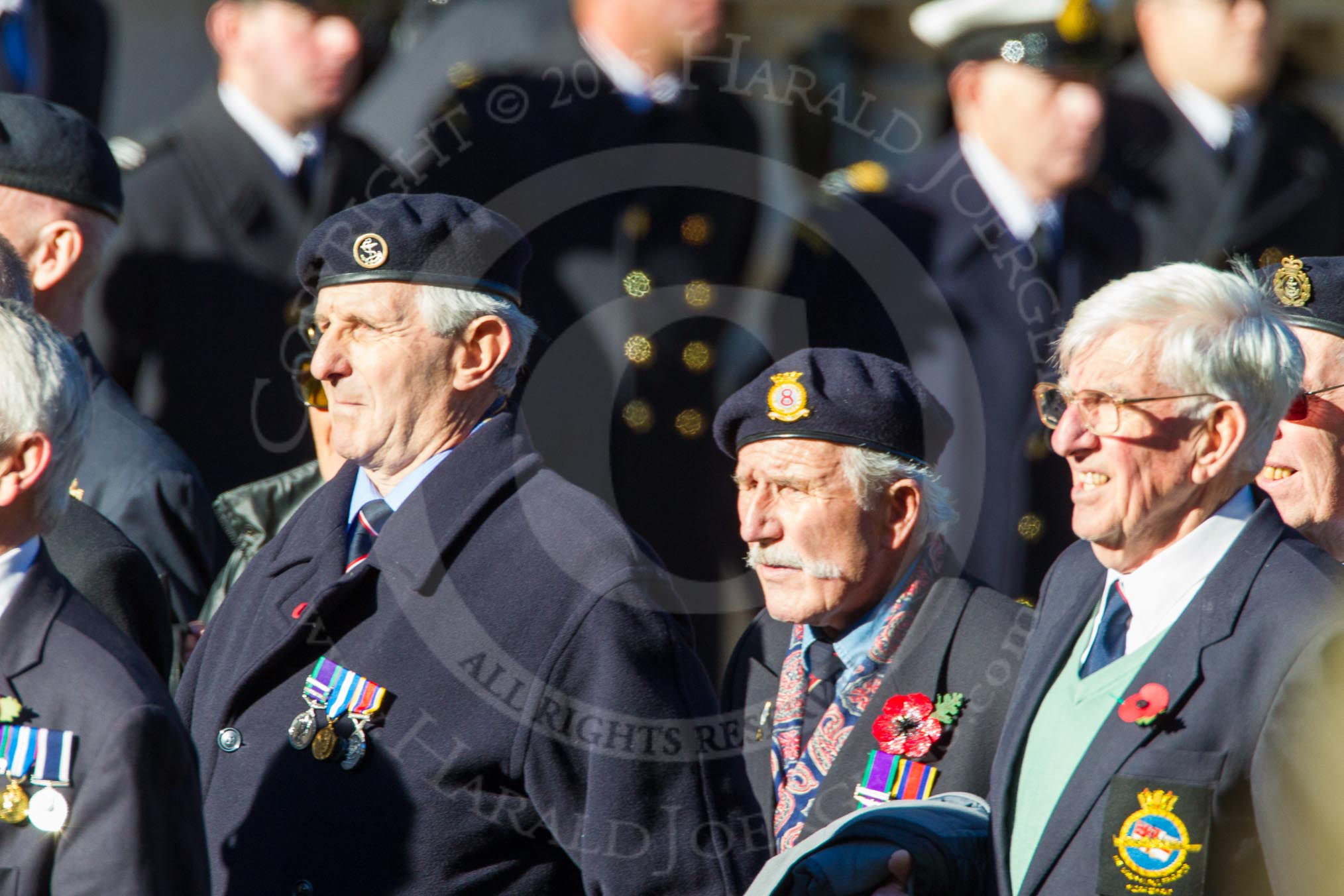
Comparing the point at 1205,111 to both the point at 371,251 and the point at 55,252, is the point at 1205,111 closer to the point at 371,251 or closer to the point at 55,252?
the point at 371,251

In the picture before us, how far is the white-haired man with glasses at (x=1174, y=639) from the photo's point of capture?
2684 millimetres

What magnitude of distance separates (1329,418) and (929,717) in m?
1.04

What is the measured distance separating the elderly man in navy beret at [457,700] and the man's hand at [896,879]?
29 centimetres

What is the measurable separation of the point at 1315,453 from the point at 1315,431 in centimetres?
5

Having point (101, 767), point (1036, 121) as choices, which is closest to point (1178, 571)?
point (101, 767)

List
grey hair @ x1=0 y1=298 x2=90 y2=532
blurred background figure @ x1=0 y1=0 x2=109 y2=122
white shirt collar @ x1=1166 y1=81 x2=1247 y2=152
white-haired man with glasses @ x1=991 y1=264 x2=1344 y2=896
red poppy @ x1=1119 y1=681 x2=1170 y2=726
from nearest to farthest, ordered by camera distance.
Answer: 1. grey hair @ x1=0 y1=298 x2=90 y2=532
2. white-haired man with glasses @ x1=991 y1=264 x2=1344 y2=896
3. red poppy @ x1=1119 y1=681 x2=1170 y2=726
4. blurred background figure @ x1=0 y1=0 x2=109 y2=122
5. white shirt collar @ x1=1166 y1=81 x2=1247 y2=152

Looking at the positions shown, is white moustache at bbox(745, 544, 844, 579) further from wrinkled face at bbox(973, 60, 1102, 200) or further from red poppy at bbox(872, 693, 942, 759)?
wrinkled face at bbox(973, 60, 1102, 200)

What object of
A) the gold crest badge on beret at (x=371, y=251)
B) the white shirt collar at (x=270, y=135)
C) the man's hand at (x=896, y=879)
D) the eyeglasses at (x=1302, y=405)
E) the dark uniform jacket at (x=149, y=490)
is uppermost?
the gold crest badge on beret at (x=371, y=251)

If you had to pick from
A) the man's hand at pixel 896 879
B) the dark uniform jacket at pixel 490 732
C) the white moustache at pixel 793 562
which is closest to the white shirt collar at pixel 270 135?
the white moustache at pixel 793 562

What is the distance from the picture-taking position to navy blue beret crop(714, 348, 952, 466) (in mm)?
A: 3838

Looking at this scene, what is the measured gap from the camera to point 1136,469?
9.97ft

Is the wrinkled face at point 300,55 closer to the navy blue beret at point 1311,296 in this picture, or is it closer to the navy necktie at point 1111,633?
the navy blue beret at point 1311,296

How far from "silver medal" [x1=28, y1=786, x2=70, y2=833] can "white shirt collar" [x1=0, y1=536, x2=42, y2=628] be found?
29 centimetres

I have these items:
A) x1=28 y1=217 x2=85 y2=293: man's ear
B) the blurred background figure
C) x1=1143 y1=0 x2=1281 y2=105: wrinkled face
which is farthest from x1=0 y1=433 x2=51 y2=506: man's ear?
x1=1143 y1=0 x2=1281 y2=105: wrinkled face
